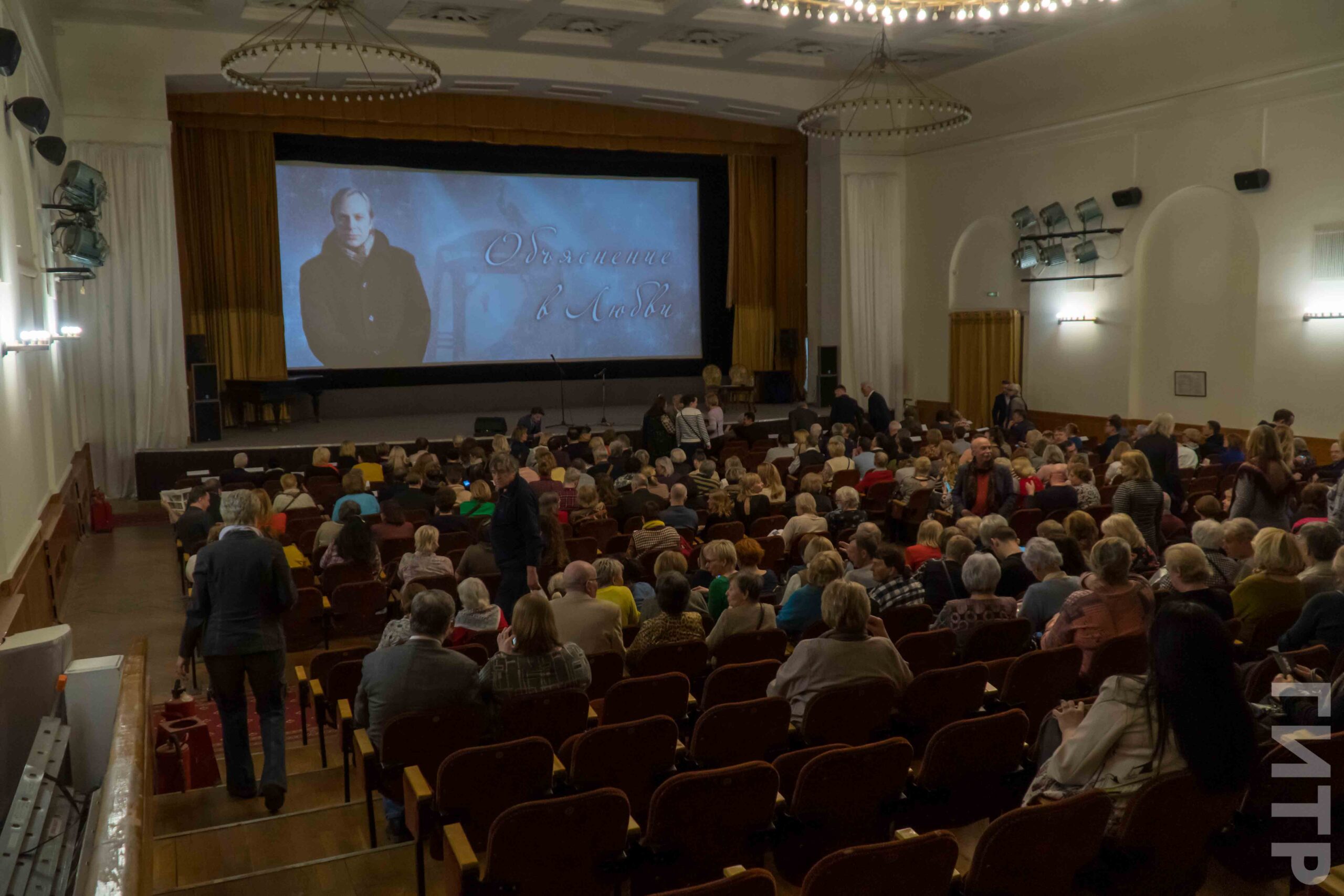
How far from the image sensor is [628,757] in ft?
12.0

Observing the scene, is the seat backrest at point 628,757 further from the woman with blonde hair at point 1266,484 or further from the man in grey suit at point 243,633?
the woman with blonde hair at point 1266,484

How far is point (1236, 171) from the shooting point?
533 inches

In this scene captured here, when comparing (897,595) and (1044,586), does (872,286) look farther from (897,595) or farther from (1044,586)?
(1044,586)

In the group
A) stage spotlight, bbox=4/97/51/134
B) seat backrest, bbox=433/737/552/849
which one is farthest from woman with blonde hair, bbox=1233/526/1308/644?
stage spotlight, bbox=4/97/51/134

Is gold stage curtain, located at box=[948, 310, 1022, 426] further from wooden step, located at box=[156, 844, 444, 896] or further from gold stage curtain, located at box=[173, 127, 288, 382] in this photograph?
wooden step, located at box=[156, 844, 444, 896]

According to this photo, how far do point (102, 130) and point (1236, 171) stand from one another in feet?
49.4

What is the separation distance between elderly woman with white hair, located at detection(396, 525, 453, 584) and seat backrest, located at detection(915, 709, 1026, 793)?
408 cm

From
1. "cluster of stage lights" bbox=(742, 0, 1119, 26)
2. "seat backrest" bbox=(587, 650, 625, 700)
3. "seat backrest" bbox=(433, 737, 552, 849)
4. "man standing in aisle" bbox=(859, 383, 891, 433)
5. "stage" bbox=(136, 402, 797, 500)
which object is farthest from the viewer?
"man standing in aisle" bbox=(859, 383, 891, 433)

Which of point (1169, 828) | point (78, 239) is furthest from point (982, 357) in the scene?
point (1169, 828)

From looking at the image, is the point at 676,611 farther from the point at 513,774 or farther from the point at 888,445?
the point at 888,445

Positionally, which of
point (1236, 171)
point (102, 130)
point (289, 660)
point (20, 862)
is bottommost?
point (289, 660)

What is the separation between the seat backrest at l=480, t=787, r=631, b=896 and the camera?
2857mm

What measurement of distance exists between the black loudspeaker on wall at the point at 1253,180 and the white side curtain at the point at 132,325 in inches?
563

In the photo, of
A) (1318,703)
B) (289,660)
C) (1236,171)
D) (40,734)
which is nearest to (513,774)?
(40,734)
